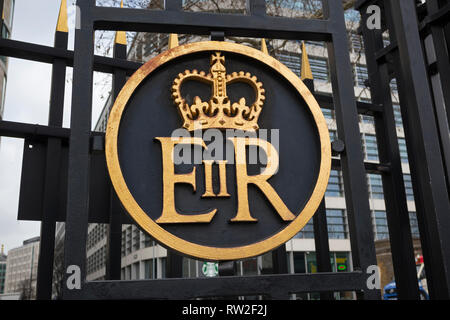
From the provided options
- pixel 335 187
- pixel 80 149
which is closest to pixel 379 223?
pixel 335 187

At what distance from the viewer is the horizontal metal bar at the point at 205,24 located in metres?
2.03

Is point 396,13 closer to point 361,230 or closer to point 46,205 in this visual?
point 361,230

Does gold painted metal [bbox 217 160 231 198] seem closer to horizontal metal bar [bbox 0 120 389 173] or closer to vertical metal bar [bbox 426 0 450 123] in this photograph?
horizontal metal bar [bbox 0 120 389 173]

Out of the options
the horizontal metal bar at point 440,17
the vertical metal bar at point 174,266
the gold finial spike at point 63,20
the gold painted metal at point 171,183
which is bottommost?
the vertical metal bar at point 174,266

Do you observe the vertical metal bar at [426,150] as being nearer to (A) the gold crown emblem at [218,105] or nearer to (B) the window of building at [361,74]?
(A) the gold crown emblem at [218,105]

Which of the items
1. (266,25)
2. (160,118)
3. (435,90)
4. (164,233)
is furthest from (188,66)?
(435,90)

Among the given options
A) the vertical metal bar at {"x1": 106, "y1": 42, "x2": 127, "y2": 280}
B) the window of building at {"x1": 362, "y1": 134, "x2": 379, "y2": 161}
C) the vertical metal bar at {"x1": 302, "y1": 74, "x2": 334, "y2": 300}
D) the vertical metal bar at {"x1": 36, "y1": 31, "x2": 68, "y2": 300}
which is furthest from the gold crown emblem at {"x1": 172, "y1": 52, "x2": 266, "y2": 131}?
the window of building at {"x1": 362, "y1": 134, "x2": 379, "y2": 161}

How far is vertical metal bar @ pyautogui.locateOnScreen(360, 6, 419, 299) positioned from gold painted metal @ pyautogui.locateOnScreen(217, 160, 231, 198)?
144cm

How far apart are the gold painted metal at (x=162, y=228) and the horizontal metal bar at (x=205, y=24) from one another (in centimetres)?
12

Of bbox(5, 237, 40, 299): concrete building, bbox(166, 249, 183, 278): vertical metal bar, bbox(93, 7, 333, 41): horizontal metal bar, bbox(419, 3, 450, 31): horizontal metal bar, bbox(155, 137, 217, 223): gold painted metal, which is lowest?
bbox(166, 249, 183, 278): vertical metal bar

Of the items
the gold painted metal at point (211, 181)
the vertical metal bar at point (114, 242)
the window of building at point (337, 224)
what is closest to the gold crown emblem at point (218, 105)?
the gold painted metal at point (211, 181)

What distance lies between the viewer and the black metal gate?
1.79m

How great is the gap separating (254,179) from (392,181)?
149 centimetres

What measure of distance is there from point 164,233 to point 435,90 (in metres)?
1.96
